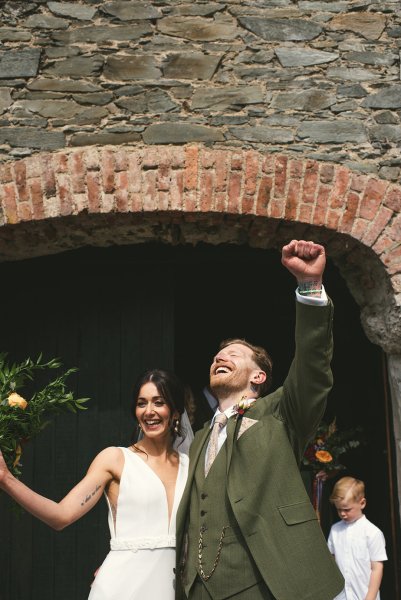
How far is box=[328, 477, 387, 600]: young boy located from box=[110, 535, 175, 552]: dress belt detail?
169 centimetres

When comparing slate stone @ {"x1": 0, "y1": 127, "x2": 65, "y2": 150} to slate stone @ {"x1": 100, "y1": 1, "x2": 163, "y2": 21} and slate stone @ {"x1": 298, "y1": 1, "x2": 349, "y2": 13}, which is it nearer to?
slate stone @ {"x1": 100, "y1": 1, "x2": 163, "y2": 21}

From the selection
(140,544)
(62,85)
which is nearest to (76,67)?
(62,85)

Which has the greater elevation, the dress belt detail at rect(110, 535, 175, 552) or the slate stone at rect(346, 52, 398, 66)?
the slate stone at rect(346, 52, 398, 66)

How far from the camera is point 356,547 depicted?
4.50 meters

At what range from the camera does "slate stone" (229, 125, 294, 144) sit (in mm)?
4312

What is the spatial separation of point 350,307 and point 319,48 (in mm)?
2038

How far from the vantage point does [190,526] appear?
2.94 meters

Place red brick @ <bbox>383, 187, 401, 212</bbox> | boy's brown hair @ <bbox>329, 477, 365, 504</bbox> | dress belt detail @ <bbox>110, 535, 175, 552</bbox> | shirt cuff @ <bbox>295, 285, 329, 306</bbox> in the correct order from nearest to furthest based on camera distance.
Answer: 1. shirt cuff @ <bbox>295, 285, 329, 306</bbox>
2. dress belt detail @ <bbox>110, 535, 175, 552</bbox>
3. red brick @ <bbox>383, 187, 401, 212</bbox>
4. boy's brown hair @ <bbox>329, 477, 365, 504</bbox>

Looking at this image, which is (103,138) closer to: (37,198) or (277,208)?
(37,198)

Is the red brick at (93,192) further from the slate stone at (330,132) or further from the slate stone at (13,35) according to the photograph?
the slate stone at (330,132)

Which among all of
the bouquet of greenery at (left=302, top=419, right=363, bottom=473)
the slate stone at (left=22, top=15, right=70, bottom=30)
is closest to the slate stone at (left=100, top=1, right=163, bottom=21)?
the slate stone at (left=22, top=15, right=70, bottom=30)

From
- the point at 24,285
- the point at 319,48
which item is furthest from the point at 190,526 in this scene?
the point at 319,48

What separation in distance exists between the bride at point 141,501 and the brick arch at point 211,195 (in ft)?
3.95

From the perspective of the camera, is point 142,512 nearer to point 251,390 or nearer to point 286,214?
point 251,390
